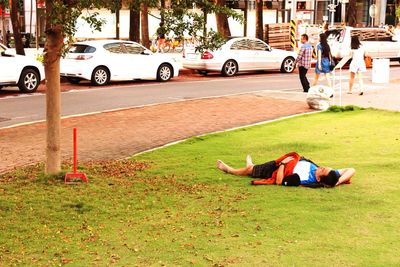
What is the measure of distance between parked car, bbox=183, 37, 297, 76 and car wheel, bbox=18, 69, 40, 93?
7.26m

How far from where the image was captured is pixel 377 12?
71312 mm

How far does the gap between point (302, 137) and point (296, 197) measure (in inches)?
194

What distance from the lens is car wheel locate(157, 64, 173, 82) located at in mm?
25328

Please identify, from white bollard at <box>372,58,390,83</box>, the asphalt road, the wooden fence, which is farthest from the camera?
the wooden fence

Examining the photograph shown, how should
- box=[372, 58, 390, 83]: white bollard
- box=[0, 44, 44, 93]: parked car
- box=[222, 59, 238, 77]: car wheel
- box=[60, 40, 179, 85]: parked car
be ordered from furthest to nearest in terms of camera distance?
box=[222, 59, 238, 77]: car wheel < box=[372, 58, 390, 83]: white bollard < box=[60, 40, 179, 85]: parked car < box=[0, 44, 44, 93]: parked car

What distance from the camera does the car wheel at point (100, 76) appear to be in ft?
76.8

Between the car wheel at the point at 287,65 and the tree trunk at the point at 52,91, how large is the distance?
20641mm

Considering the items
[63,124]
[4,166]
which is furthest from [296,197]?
[63,124]

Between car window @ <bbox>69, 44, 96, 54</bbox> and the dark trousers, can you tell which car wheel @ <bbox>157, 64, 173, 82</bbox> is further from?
the dark trousers

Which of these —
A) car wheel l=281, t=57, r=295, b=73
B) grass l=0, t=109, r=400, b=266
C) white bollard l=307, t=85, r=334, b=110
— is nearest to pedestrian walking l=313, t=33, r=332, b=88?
white bollard l=307, t=85, r=334, b=110

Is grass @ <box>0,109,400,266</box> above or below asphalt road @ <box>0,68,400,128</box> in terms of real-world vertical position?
below

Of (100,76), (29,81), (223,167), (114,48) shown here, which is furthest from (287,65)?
(223,167)

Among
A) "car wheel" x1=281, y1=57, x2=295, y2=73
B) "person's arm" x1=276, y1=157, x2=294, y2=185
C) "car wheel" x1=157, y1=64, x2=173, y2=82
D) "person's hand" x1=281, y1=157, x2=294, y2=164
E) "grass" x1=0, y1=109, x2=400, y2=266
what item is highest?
"car wheel" x1=281, y1=57, x2=295, y2=73

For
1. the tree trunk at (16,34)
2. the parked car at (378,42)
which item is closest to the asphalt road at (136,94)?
the tree trunk at (16,34)
